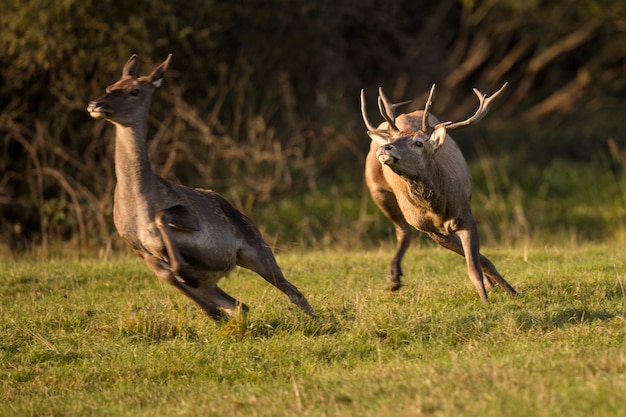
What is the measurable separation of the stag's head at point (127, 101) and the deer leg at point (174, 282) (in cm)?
104

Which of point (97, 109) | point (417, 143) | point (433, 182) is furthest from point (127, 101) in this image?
point (433, 182)

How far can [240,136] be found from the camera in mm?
17781

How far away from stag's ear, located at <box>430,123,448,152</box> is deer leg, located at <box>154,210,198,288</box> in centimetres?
220

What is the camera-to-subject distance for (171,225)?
7969 millimetres

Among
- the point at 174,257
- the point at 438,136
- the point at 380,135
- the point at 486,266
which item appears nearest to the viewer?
the point at 174,257

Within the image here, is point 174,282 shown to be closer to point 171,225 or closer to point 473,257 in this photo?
point 171,225

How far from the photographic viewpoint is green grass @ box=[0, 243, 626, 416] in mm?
6199

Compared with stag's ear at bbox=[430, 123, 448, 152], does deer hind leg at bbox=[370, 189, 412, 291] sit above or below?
below

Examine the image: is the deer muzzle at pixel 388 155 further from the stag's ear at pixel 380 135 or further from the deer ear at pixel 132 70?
the deer ear at pixel 132 70

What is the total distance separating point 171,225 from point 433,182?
7.00 ft

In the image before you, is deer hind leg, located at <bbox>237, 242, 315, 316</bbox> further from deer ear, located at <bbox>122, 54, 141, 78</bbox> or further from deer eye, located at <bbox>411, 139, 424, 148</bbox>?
deer ear, located at <bbox>122, 54, 141, 78</bbox>

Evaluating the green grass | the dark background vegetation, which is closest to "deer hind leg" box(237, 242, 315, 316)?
the green grass

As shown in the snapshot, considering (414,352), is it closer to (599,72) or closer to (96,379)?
(96,379)

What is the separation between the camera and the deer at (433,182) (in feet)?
28.0
